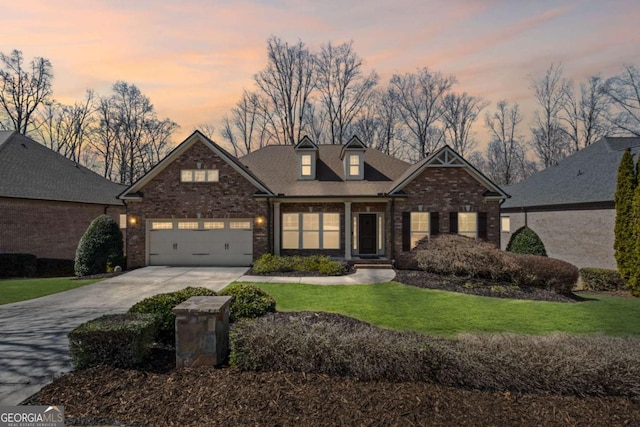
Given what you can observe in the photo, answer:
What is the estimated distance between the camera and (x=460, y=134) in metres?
38.6

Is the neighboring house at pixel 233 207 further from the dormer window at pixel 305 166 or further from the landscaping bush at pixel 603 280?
the landscaping bush at pixel 603 280

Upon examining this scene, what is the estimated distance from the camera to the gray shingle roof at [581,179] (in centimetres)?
1767

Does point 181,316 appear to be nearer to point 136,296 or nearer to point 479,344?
point 479,344

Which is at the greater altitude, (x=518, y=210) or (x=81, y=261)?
(x=518, y=210)

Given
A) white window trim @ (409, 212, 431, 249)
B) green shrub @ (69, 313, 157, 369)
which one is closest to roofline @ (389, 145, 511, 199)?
white window trim @ (409, 212, 431, 249)

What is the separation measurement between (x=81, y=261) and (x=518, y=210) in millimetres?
27175

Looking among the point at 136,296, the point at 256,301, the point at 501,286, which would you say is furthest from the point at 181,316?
the point at 501,286

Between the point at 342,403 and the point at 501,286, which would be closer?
the point at 342,403

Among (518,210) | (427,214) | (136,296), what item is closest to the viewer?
(136,296)

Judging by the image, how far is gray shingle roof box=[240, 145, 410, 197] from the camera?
17266 millimetres

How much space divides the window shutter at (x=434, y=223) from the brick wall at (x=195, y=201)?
8.27 metres

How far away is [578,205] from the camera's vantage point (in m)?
18.4

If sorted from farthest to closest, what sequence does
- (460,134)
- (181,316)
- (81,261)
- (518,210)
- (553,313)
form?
(460,134)
(518,210)
(81,261)
(553,313)
(181,316)

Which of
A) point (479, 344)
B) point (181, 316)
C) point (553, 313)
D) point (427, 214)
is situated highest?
point (427, 214)
